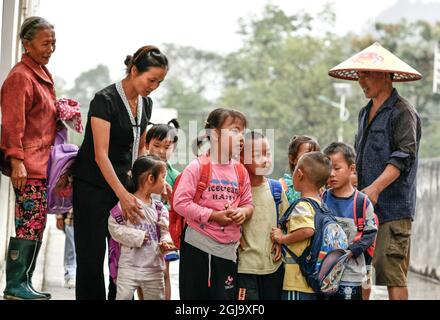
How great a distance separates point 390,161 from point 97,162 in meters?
1.96

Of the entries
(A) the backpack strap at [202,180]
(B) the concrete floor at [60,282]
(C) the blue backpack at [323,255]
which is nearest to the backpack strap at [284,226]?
(C) the blue backpack at [323,255]

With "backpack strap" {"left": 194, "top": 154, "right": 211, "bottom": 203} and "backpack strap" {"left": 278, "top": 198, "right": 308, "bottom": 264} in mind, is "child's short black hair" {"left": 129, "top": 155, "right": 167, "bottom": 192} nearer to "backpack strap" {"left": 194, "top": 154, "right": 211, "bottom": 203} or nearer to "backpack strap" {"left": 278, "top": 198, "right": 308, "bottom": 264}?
"backpack strap" {"left": 194, "top": 154, "right": 211, "bottom": 203}

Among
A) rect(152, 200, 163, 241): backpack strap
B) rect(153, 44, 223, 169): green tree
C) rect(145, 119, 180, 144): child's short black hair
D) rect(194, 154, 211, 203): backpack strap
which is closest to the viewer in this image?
rect(194, 154, 211, 203): backpack strap

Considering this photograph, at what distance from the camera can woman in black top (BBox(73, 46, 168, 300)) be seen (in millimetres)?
6234

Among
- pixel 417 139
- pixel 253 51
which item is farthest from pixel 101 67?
pixel 417 139

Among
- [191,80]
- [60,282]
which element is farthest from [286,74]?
[60,282]

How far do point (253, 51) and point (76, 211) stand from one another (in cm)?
4585

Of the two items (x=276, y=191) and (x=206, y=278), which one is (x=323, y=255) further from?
(x=206, y=278)

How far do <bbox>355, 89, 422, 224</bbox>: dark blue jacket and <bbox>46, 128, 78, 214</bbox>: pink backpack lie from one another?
1.99 metres

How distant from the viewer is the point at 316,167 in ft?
20.2

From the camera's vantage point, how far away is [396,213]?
684 centimetres

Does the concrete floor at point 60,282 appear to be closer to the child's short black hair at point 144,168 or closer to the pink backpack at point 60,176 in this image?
the pink backpack at point 60,176

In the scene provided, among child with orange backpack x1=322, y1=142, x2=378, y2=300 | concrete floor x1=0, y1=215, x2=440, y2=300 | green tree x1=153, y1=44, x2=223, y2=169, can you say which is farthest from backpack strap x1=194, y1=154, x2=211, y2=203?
green tree x1=153, y1=44, x2=223, y2=169
